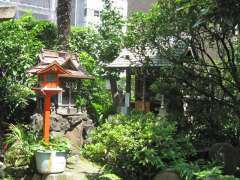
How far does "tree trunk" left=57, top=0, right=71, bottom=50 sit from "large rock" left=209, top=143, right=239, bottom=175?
5.80m

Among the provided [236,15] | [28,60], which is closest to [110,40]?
[28,60]

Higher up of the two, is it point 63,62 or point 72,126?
point 63,62

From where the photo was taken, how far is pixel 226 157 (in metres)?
8.13

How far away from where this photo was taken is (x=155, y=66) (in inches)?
415

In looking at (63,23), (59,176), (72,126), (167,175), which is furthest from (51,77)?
Result: (63,23)

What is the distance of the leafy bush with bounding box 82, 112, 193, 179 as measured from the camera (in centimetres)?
755

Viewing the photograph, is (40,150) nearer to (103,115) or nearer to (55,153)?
(55,153)

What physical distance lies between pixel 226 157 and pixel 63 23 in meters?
6.49

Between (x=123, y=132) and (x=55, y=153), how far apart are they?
1452 millimetres

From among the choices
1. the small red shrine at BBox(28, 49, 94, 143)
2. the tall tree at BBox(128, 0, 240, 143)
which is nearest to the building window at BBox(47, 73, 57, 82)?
the small red shrine at BBox(28, 49, 94, 143)

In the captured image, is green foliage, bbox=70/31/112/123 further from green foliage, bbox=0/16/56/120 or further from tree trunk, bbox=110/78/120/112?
green foliage, bbox=0/16/56/120

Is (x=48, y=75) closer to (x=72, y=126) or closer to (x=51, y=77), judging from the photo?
(x=51, y=77)

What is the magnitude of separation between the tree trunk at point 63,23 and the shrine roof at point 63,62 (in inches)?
58.8

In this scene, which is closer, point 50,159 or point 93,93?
point 50,159
